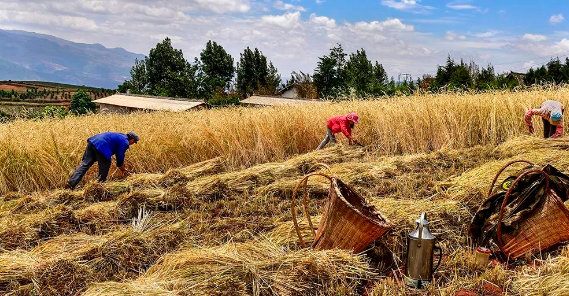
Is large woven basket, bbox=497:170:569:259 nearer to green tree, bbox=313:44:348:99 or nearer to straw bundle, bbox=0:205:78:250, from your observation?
straw bundle, bbox=0:205:78:250

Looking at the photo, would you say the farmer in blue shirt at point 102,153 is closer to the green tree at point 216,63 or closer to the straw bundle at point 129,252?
the straw bundle at point 129,252

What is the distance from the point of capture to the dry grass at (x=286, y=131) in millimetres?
6941

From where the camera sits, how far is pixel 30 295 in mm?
2840

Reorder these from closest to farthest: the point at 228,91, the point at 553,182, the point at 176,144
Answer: the point at 553,182, the point at 176,144, the point at 228,91

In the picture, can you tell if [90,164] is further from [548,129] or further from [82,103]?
[82,103]

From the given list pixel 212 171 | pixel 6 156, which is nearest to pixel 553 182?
pixel 212 171

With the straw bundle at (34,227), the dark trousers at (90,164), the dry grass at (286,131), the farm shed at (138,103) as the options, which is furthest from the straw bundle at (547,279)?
the farm shed at (138,103)

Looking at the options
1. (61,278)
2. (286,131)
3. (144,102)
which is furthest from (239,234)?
(144,102)

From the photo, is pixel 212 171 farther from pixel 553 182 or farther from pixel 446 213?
pixel 553 182

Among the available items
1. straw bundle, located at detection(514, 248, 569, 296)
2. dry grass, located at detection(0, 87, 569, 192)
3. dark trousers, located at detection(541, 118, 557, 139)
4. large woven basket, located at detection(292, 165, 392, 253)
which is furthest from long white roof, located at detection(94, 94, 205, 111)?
straw bundle, located at detection(514, 248, 569, 296)

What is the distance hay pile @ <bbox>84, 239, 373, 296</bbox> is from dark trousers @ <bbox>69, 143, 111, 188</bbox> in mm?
3511

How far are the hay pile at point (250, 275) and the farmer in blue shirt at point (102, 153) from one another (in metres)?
3.39

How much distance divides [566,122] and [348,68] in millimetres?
23849

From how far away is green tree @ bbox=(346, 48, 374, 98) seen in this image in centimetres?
2828
